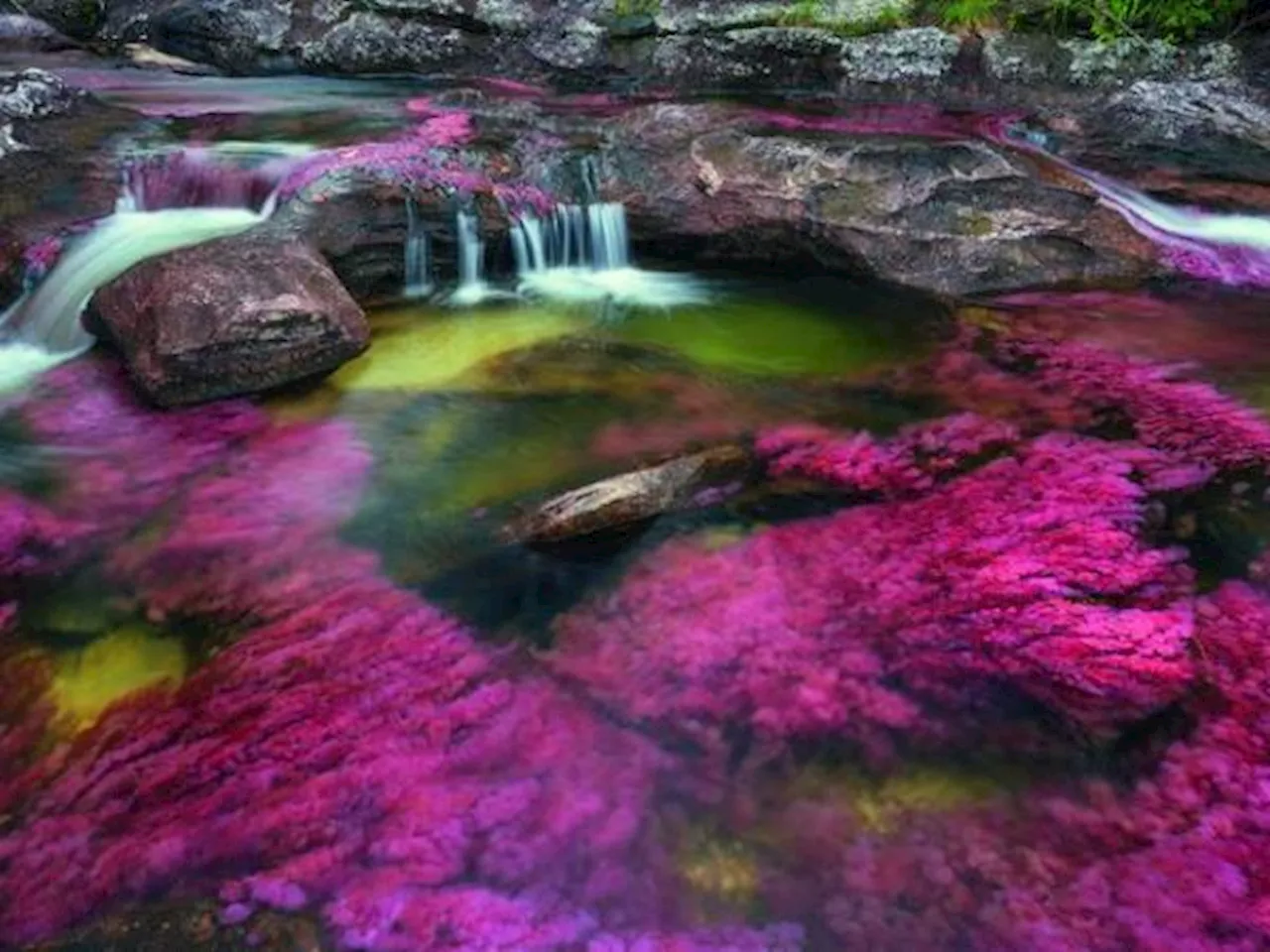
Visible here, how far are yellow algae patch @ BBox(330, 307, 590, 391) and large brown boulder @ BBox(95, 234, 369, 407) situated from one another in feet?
0.83

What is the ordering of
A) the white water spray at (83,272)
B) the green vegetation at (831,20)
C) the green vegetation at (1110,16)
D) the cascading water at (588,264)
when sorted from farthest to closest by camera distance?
1. the green vegetation at (831,20)
2. the green vegetation at (1110,16)
3. the cascading water at (588,264)
4. the white water spray at (83,272)

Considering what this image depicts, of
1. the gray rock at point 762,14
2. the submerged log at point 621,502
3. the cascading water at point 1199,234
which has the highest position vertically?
the gray rock at point 762,14

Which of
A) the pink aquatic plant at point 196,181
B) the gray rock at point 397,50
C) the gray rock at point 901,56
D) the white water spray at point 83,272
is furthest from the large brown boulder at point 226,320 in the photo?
the gray rock at point 901,56

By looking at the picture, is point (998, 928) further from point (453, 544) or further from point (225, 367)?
point (225, 367)

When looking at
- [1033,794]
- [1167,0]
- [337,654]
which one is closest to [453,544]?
[337,654]

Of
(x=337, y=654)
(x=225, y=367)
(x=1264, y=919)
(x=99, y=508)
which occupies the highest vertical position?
(x=225, y=367)

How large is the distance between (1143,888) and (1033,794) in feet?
1.60

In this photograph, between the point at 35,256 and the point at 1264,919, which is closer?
the point at 1264,919

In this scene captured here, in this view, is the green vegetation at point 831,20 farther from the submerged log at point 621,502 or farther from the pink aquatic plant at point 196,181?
the submerged log at point 621,502

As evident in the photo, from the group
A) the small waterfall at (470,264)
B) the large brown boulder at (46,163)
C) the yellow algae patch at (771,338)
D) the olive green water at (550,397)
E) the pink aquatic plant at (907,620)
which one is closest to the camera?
the pink aquatic plant at (907,620)

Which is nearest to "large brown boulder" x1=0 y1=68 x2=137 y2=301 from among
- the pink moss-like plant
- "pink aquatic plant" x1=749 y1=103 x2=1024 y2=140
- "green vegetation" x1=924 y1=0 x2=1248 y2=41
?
"pink aquatic plant" x1=749 y1=103 x2=1024 y2=140

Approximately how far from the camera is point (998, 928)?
3.09 meters

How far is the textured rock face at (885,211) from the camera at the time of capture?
816cm

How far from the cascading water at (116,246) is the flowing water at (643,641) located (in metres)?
0.05
